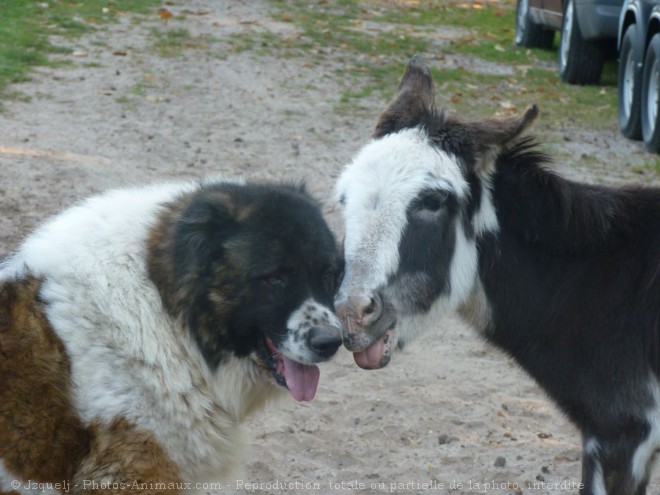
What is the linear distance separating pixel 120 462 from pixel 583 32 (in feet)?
34.8

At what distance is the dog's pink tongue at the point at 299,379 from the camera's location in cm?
398

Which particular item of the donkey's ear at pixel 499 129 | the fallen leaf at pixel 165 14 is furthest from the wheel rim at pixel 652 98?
the fallen leaf at pixel 165 14

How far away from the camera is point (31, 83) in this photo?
436 inches

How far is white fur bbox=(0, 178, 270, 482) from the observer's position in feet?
12.2

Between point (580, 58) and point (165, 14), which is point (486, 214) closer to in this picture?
point (580, 58)

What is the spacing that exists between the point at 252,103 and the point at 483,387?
5.99 meters

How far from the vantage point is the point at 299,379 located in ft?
13.1

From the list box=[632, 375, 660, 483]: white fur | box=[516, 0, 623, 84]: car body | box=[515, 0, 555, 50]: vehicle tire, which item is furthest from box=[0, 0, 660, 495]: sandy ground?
box=[515, 0, 555, 50]: vehicle tire

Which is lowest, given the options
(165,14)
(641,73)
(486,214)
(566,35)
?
(165,14)

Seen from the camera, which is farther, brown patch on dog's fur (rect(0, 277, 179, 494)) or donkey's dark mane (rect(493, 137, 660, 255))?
donkey's dark mane (rect(493, 137, 660, 255))

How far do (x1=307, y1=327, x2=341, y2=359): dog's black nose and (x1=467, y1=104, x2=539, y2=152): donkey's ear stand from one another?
3.23ft

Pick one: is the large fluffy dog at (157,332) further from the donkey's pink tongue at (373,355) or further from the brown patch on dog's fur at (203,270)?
the donkey's pink tongue at (373,355)

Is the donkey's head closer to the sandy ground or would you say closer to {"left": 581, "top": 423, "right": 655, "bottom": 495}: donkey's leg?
the sandy ground

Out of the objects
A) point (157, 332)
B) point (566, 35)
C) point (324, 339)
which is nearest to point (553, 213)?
point (324, 339)
